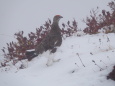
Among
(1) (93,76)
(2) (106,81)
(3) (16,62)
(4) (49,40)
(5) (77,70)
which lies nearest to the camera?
(2) (106,81)

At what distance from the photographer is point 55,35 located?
501 centimetres

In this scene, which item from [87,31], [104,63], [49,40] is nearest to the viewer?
[104,63]

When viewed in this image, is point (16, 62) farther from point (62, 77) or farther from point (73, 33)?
point (62, 77)

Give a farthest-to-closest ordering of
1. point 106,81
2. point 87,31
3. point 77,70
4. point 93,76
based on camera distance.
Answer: point 87,31
point 77,70
point 93,76
point 106,81

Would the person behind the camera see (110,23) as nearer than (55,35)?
No

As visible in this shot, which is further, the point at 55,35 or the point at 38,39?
the point at 38,39

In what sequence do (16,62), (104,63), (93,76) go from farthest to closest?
(16,62) → (104,63) → (93,76)

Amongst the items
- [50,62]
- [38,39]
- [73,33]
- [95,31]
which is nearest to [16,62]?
[38,39]

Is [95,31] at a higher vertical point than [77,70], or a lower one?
higher

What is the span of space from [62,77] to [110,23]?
4.41 meters

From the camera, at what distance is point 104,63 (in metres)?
3.14

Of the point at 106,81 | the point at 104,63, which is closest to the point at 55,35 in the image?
the point at 104,63

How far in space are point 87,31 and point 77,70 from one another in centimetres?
424

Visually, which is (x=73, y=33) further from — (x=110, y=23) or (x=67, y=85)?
(x=67, y=85)
